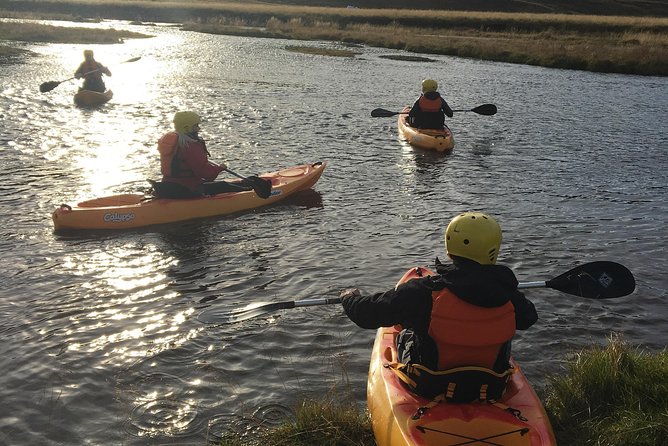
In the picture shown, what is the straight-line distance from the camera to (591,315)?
26.3 feet

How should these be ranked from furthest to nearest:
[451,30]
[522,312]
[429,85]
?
[451,30] < [429,85] < [522,312]

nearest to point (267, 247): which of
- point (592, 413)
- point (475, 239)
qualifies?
point (592, 413)

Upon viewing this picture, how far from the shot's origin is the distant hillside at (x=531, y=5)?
8750 centimetres

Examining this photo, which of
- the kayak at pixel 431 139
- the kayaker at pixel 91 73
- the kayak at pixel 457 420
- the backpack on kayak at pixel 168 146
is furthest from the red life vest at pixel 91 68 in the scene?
the kayak at pixel 457 420

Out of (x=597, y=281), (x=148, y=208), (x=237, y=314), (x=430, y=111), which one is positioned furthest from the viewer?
(x=430, y=111)

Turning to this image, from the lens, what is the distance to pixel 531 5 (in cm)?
9106

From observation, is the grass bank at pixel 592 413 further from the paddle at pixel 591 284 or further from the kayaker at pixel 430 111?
the kayaker at pixel 430 111

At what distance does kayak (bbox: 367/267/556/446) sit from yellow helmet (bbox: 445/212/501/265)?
1.09 metres

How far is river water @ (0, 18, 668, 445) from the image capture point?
633 centimetres

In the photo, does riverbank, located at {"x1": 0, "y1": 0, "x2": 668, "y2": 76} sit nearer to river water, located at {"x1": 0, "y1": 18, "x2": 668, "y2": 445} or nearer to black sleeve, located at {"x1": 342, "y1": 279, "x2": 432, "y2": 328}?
river water, located at {"x1": 0, "y1": 18, "x2": 668, "y2": 445}

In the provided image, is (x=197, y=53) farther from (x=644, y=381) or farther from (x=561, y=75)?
(x=644, y=381)

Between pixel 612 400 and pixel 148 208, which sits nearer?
pixel 612 400

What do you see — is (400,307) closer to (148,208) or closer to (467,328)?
(467,328)

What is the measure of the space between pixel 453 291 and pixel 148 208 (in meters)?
7.34
